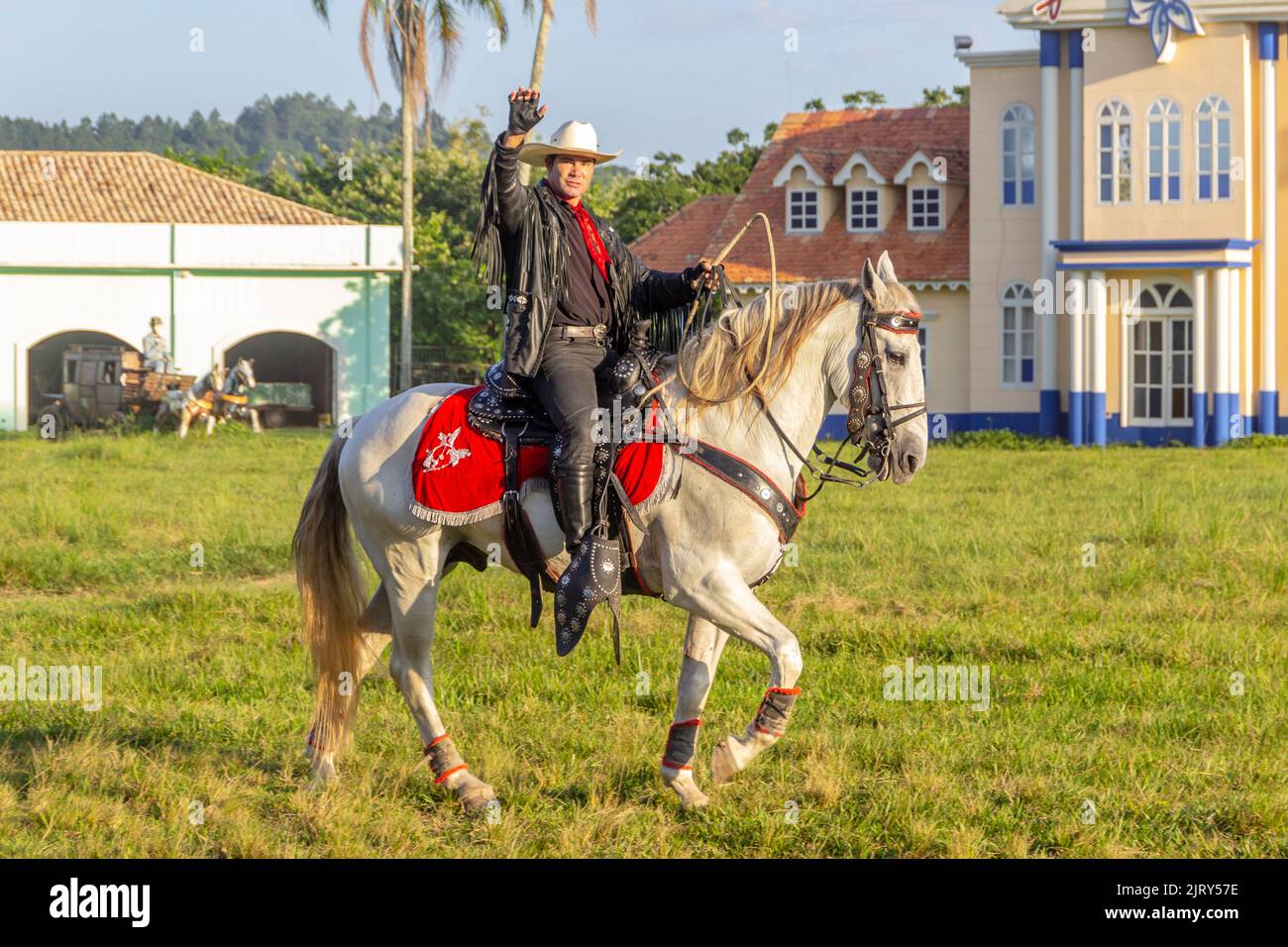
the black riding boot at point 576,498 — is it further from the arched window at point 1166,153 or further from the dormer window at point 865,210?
the dormer window at point 865,210

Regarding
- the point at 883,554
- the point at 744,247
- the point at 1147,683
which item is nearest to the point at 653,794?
the point at 1147,683

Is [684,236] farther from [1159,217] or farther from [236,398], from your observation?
[236,398]

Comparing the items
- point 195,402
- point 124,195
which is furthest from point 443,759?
point 124,195

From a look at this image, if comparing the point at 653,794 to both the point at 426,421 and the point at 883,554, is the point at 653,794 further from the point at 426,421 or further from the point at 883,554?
the point at 883,554

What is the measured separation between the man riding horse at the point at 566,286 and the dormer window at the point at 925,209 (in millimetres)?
28213

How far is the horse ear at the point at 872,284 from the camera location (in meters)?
6.48

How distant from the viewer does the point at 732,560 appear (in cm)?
644

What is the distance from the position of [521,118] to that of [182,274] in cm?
3174

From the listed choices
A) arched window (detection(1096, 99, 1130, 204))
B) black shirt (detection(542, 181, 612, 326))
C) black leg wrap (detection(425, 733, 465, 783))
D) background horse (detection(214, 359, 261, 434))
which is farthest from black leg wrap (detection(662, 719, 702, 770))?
arched window (detection(1096, 99, 1130, 204))

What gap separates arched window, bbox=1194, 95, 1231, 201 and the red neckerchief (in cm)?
2632

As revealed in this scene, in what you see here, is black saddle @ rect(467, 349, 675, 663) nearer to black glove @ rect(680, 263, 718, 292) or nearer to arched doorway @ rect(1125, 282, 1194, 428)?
black glove @ rect(680, 263, 718, 292)

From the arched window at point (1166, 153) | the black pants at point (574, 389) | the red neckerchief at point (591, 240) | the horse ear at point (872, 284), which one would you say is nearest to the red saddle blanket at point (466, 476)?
the black pants at point (574, 389)

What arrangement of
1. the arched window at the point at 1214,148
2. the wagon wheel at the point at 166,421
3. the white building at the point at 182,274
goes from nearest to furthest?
the arched window at the point at 1214,148, the wagon wheel at the point at 166,421, the white building at the point at 182,274
